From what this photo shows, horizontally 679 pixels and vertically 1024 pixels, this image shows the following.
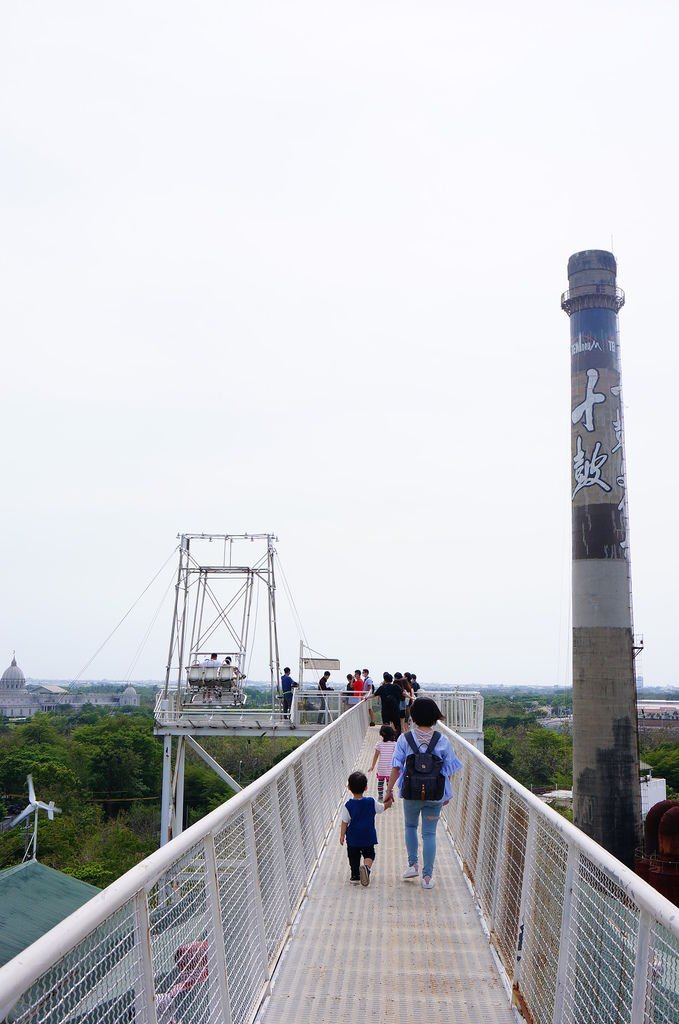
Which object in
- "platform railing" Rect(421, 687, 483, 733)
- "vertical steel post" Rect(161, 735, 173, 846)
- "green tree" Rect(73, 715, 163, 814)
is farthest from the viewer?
"green tree" Rect(73, 715, 163, 814)

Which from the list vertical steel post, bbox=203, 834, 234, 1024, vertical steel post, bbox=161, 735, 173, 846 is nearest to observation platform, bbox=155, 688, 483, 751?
vertical steel post, bbox=161, 735, 173, 846

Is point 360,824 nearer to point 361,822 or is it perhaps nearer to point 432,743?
point 361,822

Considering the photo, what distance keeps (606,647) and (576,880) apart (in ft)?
103

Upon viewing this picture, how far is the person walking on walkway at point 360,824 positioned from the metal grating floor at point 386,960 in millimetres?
262

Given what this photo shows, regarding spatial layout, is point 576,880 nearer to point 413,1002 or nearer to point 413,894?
point 413,1002

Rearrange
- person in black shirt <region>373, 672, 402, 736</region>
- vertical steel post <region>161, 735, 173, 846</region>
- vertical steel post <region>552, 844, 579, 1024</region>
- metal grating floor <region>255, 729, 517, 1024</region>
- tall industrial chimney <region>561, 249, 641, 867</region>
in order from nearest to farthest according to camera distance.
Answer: vertical steel post <region>552, 844, 579, 1024</region>, metal grating floor <region>255, 729, 517, 1024</region>, person in black shirt <region>373, 672, 402, 736</region>, vertical steel post <region>161, 735, 173, 846</region>, tall industrial chimney <region>561, 249, 641, 867</region>

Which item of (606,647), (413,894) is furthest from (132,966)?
(606,647)

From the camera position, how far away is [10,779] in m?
71.5

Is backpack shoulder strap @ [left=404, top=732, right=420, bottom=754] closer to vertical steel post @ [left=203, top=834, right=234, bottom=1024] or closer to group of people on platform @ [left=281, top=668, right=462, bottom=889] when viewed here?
group of people on platform @ [left=281, top=668, right=462, bottom=889]

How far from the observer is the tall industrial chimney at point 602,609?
1337 inches

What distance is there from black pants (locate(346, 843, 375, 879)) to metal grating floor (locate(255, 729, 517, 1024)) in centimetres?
15

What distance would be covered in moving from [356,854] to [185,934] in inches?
171

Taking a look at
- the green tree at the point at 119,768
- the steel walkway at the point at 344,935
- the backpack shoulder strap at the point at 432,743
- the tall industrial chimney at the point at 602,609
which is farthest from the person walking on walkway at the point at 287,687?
the green tree at the point at 119,768

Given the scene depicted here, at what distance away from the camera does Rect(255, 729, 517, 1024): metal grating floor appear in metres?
5.31
